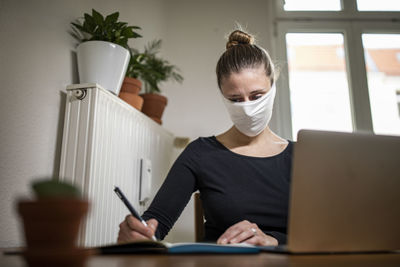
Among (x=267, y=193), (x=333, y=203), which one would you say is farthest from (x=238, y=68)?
(x=333, y=203)

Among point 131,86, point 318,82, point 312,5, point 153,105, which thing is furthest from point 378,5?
point 131,86

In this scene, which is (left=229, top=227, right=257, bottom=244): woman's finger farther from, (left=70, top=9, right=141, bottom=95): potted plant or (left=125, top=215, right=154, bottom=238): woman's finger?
(left=70, top=9, right=141, bottom=95): potted plant

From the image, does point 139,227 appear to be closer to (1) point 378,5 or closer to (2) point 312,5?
(2) point 312,5

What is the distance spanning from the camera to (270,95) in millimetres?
1158

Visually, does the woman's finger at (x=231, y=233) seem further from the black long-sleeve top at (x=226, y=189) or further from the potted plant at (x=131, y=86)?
the potted plant at (x=131, y=86)

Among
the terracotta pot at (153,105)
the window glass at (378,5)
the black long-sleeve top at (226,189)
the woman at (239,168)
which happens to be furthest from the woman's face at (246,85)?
the window glass at (378,5)

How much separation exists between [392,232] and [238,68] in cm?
80

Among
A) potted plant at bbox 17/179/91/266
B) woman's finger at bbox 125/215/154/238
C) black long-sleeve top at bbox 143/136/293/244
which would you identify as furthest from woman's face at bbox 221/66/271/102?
potted plant at bbox 17/179/91/266

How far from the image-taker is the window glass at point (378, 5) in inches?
101

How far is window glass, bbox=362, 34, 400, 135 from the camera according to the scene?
2402 mm

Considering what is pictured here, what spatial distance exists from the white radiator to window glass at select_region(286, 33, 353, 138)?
1318 mm

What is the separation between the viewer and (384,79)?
251 cm

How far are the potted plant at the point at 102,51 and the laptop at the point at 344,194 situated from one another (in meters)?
1.08

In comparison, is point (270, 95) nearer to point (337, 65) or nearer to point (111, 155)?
point (111, 155)
